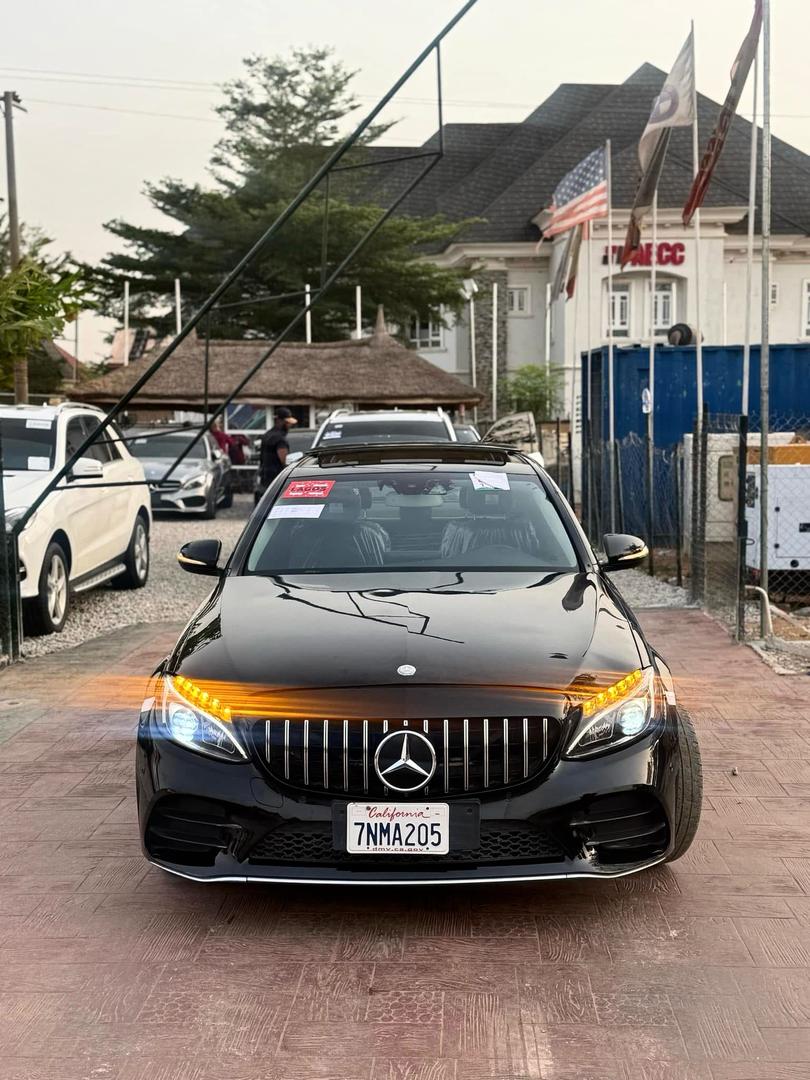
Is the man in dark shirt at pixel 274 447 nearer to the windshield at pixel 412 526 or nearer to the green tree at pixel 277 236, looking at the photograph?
the windshield at pixel 412 526

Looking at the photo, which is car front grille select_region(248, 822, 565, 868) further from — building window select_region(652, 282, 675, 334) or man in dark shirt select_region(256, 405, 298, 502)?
building window select_region(652, 282, 675, 334)

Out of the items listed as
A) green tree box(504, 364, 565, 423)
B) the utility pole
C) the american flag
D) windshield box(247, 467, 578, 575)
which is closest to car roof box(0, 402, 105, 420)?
windshield box(247, 467, 578, 575)

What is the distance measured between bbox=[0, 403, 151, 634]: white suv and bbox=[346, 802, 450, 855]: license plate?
614 centimetres

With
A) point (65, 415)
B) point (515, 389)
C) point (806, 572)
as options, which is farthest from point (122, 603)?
point (515, 389)

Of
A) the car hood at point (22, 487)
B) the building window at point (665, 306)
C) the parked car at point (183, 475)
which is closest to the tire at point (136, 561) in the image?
the car hood at point (22, 487)

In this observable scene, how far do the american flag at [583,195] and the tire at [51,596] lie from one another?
36.5 feet

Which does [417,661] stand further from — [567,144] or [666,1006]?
[567,144]

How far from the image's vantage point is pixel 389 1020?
3568 mm

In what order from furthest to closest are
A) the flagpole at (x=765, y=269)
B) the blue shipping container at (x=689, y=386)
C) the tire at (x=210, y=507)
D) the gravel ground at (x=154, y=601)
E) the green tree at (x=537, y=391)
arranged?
the green tree at (x=537, y=391)
the tire at (x=210, y=507)
the blue shipping container at (x=689, y=386)
the gravel ground at (x=154, y=601)
the flagpole at (x=765, y=269)

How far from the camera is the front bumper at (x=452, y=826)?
3.98m

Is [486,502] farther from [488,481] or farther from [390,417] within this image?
[390,417]

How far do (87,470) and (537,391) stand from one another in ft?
105

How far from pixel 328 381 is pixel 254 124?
17.2m

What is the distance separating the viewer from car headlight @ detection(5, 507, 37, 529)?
9.57 metres
